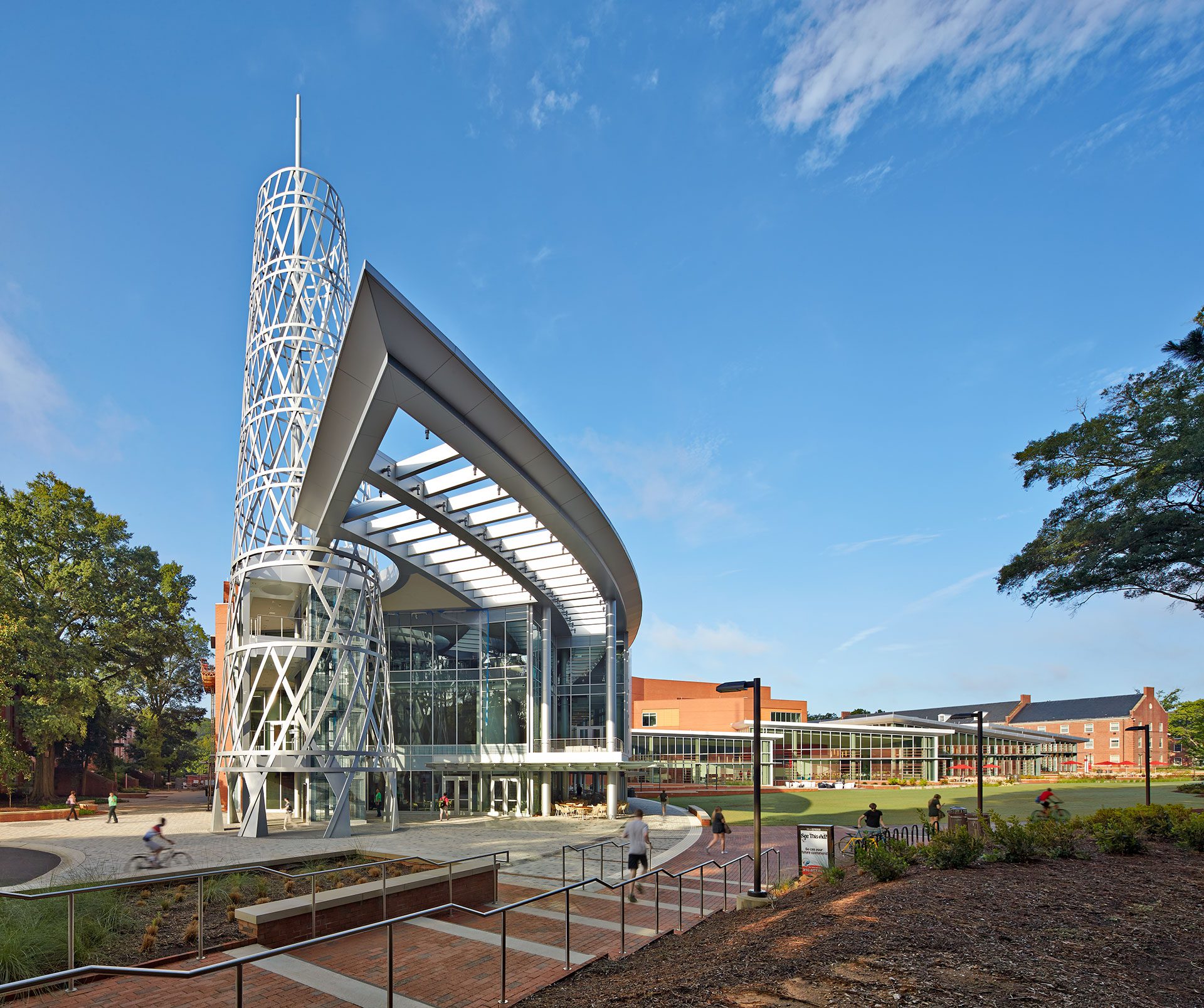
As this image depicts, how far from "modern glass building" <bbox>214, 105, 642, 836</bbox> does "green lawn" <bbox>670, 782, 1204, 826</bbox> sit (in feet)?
23.4

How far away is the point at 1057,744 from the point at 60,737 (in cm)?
7792

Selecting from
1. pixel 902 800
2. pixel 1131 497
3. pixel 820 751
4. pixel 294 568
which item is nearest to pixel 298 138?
pixel 294 568

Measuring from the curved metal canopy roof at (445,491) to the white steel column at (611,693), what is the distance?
930 mm

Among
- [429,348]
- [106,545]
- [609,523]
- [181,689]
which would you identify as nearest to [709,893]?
[429,348]

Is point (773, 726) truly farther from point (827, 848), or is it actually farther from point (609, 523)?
point (827, 848)

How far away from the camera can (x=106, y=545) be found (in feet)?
147

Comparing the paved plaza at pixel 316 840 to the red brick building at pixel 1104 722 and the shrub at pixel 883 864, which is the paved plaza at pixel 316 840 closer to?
the shrub at pixel 883 864

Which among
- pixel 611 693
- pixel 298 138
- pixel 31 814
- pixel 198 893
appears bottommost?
pixel 31 814

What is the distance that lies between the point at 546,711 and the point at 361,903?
23734 mm

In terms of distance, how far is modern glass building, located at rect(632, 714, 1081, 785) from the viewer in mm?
56625

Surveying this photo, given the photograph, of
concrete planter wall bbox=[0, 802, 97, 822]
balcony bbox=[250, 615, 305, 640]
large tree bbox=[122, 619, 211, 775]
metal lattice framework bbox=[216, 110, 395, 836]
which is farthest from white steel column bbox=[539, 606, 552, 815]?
large tree bbox=[122, 619, 211, 775]

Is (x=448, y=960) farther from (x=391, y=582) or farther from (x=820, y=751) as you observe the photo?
(x=820, y=751)

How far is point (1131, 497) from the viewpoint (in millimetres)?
18969

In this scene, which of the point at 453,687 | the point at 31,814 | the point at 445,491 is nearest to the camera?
the point at 445,491
